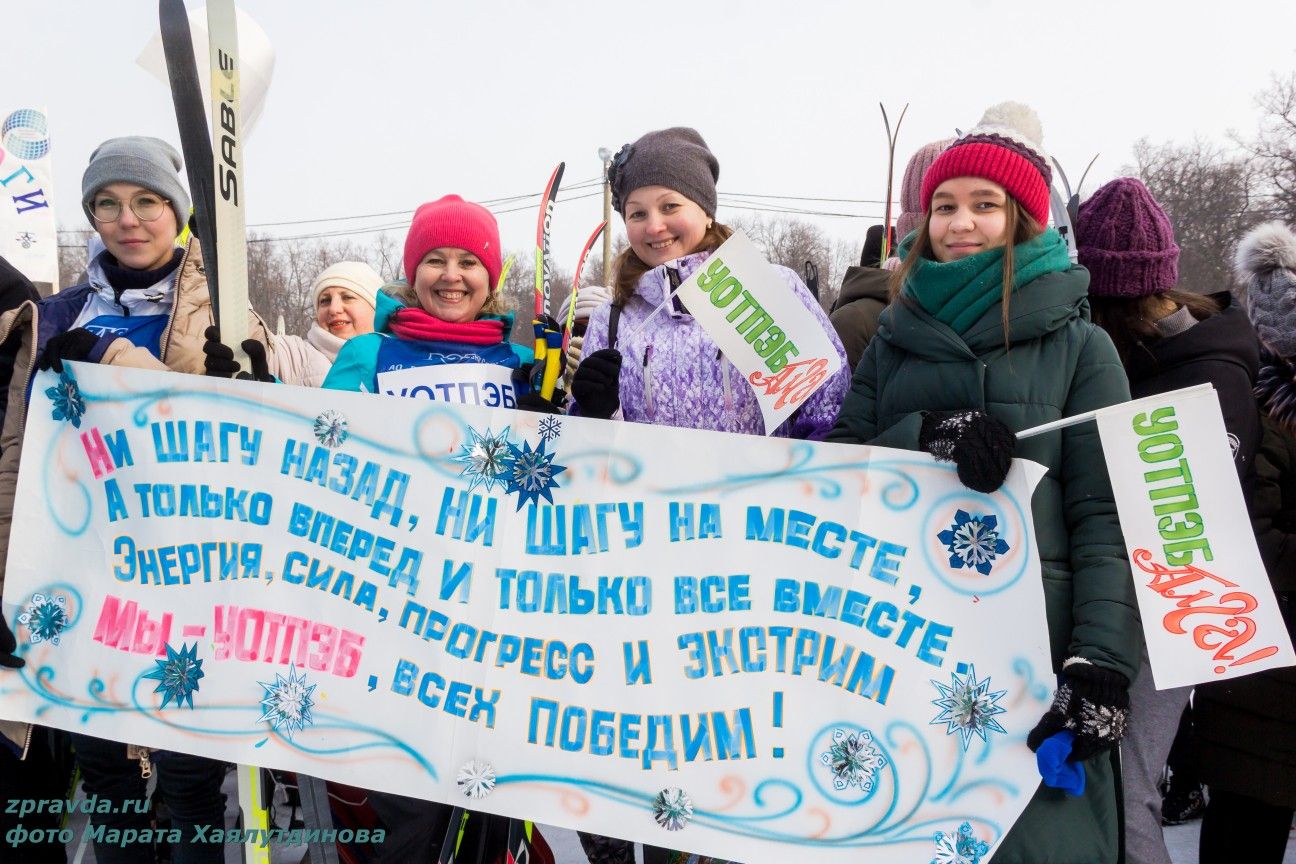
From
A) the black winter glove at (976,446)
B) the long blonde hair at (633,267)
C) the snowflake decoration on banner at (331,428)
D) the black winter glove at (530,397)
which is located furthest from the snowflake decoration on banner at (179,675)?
the black winter glove at (976,446)

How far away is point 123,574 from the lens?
2746 millimetres

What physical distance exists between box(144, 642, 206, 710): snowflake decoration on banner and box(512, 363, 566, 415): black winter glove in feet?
3.61

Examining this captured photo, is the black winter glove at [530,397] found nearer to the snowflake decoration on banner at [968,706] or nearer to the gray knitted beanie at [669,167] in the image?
the gray knitted beanie at [669,167]

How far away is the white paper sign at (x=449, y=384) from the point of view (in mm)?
2965

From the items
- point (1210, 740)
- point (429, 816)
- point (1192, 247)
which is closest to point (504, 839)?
point (429, 816)

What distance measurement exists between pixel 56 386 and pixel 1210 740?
3618mm

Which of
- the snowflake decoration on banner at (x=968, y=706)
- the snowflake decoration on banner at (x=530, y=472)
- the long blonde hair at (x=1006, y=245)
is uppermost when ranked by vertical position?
the long blonde hair at (x=1006, y=245)

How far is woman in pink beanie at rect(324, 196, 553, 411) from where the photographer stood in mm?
3027

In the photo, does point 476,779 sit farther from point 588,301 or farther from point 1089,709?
point 588,301

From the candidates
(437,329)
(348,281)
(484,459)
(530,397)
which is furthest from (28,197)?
(484,459)

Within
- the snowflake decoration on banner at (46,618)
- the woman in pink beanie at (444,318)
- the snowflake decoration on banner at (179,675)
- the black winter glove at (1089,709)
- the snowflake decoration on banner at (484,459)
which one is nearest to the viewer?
the black winter glove at (1089,709)

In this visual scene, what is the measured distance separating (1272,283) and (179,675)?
3.56 meters

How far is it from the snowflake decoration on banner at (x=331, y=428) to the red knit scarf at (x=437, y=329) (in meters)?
0.50

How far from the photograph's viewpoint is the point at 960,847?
7.08 feet
